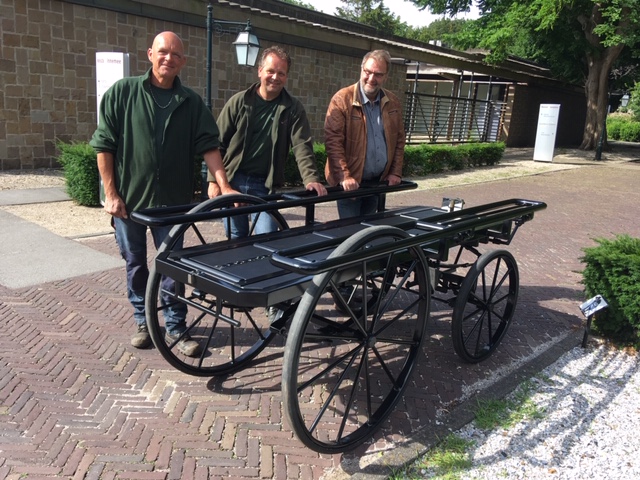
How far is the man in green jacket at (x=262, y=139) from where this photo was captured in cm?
383

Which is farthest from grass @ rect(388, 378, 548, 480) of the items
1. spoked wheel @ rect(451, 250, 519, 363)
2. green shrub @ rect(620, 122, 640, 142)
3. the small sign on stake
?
green shrub @ rect(620, 122, 640, 142)

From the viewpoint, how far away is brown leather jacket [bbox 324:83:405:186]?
4223mm

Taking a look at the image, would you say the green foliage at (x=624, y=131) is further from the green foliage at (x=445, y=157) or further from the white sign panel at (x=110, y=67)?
the white sign panel at (x=110, y=67)

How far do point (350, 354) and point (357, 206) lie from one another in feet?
6.24

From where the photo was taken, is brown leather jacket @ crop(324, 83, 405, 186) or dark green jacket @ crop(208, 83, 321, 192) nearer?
dark green jacket @ crop(208, 83, 321, 192)

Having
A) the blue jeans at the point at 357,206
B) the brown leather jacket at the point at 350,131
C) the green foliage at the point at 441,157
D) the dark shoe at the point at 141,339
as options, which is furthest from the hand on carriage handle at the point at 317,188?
the green foliage at the point at 441,157

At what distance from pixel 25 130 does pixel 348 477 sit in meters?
9.93

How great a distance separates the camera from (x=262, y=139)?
3.91 m

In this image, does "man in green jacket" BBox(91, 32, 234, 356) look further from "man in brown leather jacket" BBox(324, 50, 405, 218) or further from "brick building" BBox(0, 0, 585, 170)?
"brick building" BBox(0, 0, 585, 170)

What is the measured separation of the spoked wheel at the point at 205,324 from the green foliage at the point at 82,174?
4.34 meters

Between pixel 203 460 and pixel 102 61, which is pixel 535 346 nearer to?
pixel 203 460

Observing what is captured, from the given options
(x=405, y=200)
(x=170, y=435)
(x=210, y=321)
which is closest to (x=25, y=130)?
(x=405, y=200)

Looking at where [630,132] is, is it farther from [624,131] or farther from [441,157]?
[441,157]

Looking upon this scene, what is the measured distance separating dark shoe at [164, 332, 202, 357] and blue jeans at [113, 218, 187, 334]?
5 centimetres
